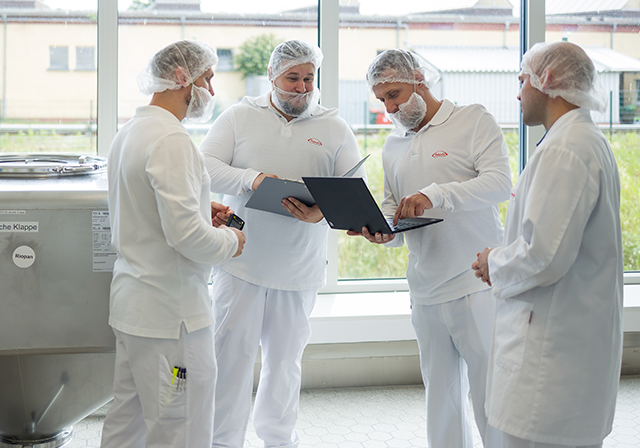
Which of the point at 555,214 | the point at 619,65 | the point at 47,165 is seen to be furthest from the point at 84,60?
the point at 619,65

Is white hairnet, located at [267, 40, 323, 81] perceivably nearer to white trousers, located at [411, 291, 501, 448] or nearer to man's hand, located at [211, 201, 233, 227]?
man's hand, located at [211, 201, 233, 227]

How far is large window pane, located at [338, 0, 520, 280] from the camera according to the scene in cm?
310

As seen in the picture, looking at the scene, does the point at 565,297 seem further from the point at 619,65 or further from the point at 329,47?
the point at 619,65

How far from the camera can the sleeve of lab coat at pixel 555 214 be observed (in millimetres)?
1259

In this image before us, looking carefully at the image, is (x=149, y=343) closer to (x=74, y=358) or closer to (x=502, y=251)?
(x=74, y=358)

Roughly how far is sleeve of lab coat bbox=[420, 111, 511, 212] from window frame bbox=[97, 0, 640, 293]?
1.32m

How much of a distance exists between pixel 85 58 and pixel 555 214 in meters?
2.47

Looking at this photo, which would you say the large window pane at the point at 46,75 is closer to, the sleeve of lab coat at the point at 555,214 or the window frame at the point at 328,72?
the window frame at the point at 328,72

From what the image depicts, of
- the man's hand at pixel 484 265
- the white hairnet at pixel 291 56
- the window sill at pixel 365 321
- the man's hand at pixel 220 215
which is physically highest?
the white hairnet at pixel 291 56

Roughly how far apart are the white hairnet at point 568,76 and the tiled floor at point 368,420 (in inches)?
62.6

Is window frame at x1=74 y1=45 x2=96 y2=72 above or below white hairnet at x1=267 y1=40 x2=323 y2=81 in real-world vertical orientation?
above

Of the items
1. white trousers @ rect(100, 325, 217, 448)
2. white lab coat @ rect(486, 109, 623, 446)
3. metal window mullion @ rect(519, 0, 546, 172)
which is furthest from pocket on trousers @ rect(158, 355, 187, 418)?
metal window mullion @ rect(519, 0, 546, 172)

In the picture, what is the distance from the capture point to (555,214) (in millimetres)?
1263

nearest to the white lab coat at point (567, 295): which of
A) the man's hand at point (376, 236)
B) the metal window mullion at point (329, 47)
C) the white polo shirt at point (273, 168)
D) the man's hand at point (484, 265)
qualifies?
the man's hand at point (484, 265)
